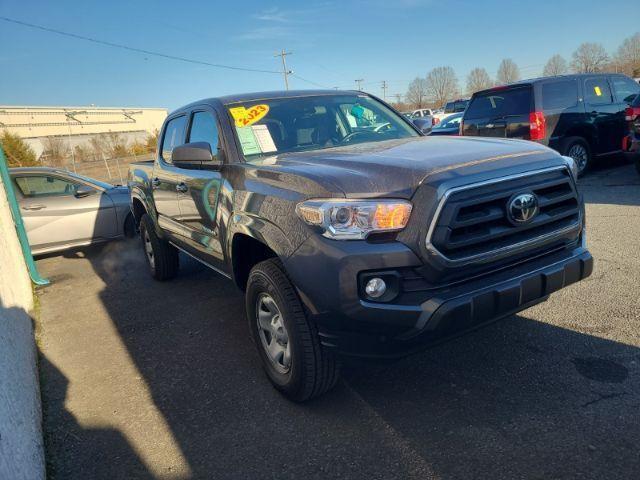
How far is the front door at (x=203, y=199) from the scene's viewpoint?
3.50 metres

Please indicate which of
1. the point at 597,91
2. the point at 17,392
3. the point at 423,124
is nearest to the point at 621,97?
the point at 597,91

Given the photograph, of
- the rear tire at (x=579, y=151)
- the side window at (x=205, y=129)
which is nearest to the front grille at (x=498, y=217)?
the side window at (x=205, y=129)

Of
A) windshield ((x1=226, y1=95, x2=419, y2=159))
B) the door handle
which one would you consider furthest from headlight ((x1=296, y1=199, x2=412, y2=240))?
the door handle

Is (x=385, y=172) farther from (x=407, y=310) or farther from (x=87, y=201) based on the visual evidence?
(x=87, y=201)

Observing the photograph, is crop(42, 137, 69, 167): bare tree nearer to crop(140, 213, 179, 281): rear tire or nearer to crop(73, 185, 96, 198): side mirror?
crop(73, 185, 96, 198): side mirror

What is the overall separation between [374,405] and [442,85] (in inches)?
4067

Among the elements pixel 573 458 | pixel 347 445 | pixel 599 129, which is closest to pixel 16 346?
pixel 347 445

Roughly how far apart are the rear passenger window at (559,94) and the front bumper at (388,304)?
22.3 ft

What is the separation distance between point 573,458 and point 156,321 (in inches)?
144

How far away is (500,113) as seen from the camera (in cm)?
851

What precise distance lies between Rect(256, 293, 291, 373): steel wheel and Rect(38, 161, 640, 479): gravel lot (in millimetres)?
251

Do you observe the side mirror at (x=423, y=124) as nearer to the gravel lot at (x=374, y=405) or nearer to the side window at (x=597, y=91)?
the gravel lot at (x=374, y=405)

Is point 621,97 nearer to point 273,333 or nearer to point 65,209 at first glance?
point 273,333

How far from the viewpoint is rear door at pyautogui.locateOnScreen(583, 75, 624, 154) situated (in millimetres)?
8523
